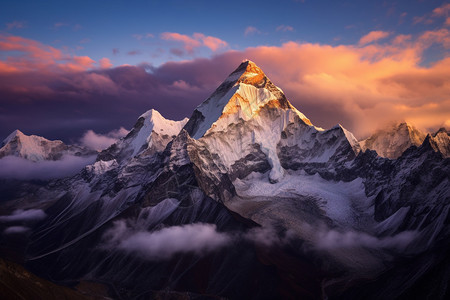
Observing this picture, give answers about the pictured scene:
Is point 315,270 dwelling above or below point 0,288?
above

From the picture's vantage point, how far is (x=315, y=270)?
196 metres

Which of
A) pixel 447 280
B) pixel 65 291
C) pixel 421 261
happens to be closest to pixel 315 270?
pixel 421 261

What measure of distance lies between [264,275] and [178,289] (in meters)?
34.2

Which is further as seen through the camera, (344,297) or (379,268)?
(379,268)

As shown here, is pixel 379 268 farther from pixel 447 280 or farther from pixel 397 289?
pixel 447 280

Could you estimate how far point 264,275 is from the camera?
604 feet

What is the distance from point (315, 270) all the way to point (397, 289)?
5138 cm

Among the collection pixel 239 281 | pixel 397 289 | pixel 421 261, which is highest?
pixel 421 261

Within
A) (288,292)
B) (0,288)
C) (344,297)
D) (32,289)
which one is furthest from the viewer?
(288,292)

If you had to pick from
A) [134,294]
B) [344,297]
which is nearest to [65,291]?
[134,294]

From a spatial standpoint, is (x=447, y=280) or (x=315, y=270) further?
(x=315, y=270)

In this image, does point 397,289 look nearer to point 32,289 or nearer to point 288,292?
point 288,292

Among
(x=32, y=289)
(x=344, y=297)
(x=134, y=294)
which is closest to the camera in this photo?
(x=32, y=289)

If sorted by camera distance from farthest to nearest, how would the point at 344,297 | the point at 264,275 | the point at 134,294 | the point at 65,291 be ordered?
the point at 134,294 → the point at 264,275 → the point at 344,297 → the point at 65,291
